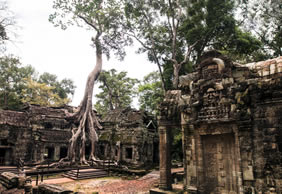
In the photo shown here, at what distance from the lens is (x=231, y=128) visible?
804 cm

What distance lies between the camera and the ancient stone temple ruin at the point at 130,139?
20219mm

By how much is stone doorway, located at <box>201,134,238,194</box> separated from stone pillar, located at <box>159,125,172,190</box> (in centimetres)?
195

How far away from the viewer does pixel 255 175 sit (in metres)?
7.21

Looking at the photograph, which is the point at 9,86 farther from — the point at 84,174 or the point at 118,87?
the point at 84,174

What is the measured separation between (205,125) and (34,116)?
67.7 feet

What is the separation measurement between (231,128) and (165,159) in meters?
3.64

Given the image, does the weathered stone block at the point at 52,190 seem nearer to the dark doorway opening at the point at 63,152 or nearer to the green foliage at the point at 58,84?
the dark doorway opening at the point at 63,152

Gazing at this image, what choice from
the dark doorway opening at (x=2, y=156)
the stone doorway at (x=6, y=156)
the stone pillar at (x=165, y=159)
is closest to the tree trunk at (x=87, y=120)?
the stone doorway at (x=6, y=156)

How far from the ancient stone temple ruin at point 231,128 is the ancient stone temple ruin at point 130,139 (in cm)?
1051

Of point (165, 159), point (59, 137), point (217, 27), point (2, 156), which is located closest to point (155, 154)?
point (59, 137)

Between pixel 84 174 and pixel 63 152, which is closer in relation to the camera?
pixel 84 174

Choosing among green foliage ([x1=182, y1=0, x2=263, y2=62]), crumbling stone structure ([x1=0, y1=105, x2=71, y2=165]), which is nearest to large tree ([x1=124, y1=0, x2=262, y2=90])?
green foliage ([x1=182, y1=0, x2=263, y2=62])

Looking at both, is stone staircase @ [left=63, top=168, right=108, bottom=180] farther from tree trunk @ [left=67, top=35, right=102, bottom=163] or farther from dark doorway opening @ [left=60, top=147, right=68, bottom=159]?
dark doorway opening @ [left=60, top=147, right=68, bottom=159]

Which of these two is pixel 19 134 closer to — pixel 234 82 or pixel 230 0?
pixel 234 82
